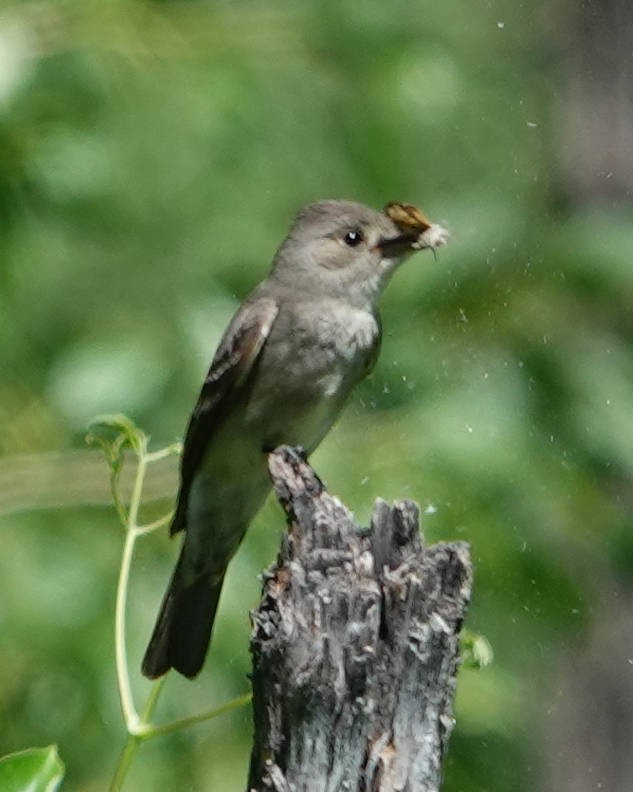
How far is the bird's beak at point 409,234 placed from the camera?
4379mm

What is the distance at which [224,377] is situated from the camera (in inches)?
179

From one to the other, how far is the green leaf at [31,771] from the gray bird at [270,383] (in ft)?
5.33

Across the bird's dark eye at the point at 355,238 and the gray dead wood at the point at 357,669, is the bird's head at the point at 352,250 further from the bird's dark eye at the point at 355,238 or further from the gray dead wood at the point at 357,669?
the gray dead wood at the point at 357,669

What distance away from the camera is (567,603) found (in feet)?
16.0

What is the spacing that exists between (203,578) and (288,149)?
2266 millimetres

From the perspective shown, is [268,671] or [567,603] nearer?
[268,671]

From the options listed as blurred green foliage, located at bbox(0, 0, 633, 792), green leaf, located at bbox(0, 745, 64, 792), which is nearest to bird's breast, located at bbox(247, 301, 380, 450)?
blurred green foliage, located at bbox(0, 0, 633, 792)

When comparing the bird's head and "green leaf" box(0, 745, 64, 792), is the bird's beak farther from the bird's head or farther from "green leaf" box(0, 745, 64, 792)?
"green leaf" box(0, 745, 64, 792)

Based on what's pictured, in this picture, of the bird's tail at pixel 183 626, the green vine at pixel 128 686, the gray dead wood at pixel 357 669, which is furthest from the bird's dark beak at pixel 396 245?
the gray dead wood at pixel 357 669

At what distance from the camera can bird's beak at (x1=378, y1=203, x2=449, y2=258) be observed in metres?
4.38

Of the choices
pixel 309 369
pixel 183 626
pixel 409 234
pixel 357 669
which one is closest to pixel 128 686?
pixel 357 669

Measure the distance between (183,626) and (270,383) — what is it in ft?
1.92

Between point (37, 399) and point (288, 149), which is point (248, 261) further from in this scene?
point (37, 399)

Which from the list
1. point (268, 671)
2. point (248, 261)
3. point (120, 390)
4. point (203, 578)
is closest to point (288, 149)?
point (248, 261)
